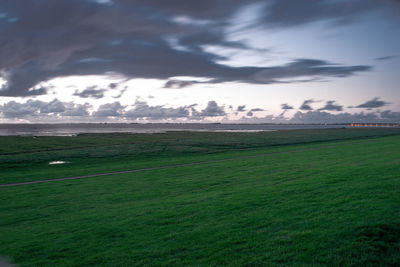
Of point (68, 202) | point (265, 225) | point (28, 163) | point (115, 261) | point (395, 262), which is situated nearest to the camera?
point (395, 262)

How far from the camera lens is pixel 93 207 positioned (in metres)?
14.7

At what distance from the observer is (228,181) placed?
749 inches

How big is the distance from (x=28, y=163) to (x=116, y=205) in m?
27.9

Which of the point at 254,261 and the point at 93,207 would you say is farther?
the point at 93,207

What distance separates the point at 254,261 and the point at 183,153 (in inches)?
1497

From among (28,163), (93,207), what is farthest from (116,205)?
(28,163)

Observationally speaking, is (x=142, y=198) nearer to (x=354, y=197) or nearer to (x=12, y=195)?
(x=12, y=195)

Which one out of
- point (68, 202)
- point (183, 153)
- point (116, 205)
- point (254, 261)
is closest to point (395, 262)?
point (254, 261)

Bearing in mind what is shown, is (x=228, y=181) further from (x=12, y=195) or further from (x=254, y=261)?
(x=12, y=195)

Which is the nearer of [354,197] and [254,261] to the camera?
[254,261]

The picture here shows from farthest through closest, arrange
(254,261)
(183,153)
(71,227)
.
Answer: (183,153), (71,227), (254,261)

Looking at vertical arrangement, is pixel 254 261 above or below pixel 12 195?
above

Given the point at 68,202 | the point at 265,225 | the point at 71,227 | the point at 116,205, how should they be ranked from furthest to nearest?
the point at 68,202, the point at 116,205, the point at 71,227, the point at 265,225

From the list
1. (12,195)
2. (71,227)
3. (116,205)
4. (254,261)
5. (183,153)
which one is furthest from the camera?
(183,153)
